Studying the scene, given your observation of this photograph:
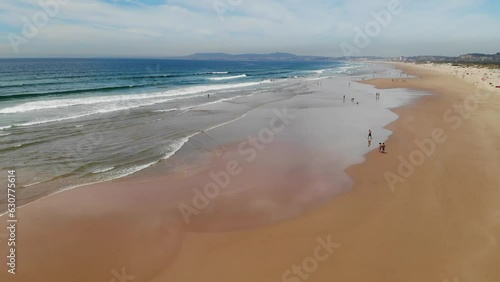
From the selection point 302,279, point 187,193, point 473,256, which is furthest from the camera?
point 187,193

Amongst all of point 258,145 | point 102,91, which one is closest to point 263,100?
point 258,145

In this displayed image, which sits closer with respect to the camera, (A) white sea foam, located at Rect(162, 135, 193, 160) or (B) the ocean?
(B) the ocean

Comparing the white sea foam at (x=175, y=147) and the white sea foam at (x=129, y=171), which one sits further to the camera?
the white sea foam at (x=175, y=147)

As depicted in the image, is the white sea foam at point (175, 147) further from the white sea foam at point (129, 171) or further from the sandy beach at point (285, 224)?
the sandy beach at point (285, 224)

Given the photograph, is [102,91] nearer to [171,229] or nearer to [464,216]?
[171,229]

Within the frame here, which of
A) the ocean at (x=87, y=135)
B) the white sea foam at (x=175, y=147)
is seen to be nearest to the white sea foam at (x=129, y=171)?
the ocean at (x=87, y=135)

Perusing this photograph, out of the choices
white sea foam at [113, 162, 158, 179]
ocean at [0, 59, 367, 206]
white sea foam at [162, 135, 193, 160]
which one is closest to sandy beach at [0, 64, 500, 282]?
white sea foam at [113, 162, 158, 179]

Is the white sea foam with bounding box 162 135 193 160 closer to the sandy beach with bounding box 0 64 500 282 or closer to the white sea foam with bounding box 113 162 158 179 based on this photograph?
the white sea foam with bounding box 113 162 158 179

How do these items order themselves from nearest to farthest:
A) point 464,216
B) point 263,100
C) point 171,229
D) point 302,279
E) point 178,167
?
1. point 302,279
2. point 171,229
3. point 464,216
4. point 178,167
5. point 263,100

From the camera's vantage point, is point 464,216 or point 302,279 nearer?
point 302,279
